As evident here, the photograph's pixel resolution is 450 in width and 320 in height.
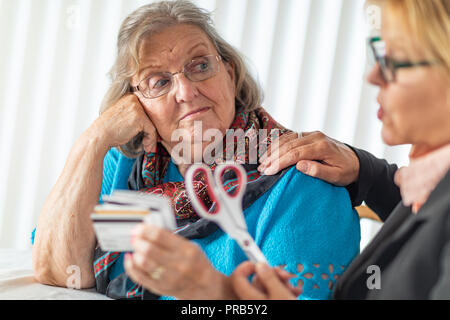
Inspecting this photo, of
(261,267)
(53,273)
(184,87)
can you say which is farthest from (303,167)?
(53,273)

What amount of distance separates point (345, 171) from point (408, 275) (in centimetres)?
49

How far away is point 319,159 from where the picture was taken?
1.00 m

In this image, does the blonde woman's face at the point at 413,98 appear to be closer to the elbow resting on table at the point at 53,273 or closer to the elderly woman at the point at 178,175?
the elderly woman at the point at 178,175

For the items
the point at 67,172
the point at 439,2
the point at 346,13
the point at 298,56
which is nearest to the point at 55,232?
the point at 67,172

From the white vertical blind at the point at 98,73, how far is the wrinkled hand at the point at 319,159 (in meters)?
1.11

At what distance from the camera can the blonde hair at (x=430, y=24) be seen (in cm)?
47

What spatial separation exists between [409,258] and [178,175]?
0.93 m

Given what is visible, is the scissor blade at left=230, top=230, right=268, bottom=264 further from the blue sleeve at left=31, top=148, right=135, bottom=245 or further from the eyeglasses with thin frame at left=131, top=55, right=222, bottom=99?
the blue sleeve at left=31, top=148, right=135, bottom=245

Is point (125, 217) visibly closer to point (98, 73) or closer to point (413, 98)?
point (413, 98)

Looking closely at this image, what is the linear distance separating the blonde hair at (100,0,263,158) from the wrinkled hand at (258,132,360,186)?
1.15 ft

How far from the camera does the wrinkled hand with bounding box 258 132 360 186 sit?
972 millimetres

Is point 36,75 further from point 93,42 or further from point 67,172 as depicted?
point 67,172

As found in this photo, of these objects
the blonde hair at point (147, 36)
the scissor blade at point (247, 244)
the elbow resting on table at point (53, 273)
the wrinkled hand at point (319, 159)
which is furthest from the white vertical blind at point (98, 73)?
the scissor blade at point (247, 244)

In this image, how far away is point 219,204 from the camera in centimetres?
51
